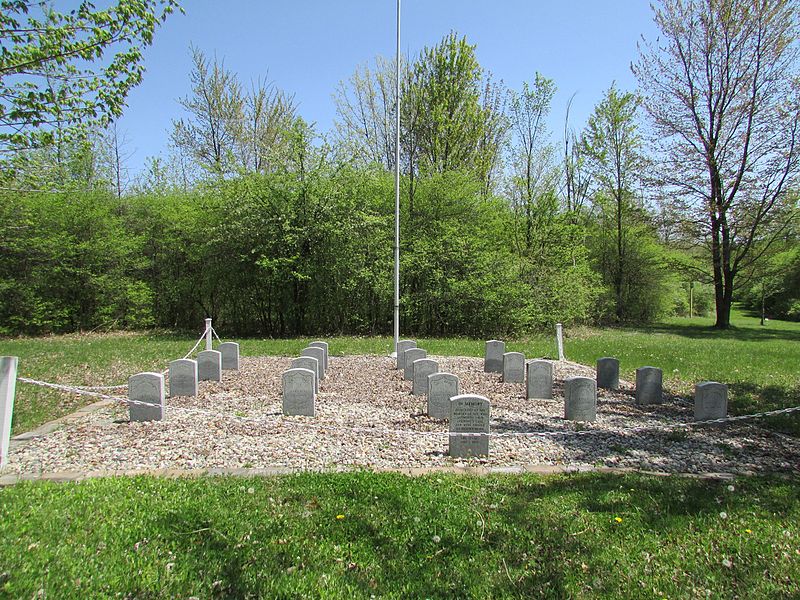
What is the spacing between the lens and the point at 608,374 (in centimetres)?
926

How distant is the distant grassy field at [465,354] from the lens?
797 centimetres

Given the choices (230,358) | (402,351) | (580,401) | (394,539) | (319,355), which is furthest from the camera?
(402,351)

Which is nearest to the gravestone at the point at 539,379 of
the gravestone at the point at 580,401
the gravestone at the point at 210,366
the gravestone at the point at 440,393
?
the gravestone at the point at 580,401

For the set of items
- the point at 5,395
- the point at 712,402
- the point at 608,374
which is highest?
the point at 5,395

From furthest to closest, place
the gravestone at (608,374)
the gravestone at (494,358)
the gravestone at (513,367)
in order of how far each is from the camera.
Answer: the gravestone at (494,358)
the gravestone at (513,367)
the gravestone at (608,374)

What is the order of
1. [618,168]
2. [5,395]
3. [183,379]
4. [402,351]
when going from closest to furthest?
[5,395]
[183,379]
[402,351]
[618,168]

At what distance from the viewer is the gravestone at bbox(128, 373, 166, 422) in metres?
6.50

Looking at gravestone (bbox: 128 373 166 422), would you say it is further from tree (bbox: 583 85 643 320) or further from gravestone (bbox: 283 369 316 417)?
tree (bbox: 583 85 643 320)

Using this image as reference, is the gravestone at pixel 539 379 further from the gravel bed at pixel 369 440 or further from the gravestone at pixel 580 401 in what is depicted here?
the gravestone at pixel 580 401

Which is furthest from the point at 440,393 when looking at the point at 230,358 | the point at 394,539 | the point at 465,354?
the point at 465,354

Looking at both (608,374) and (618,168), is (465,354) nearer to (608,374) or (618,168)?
(608,374)

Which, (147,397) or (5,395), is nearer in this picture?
(5,395)

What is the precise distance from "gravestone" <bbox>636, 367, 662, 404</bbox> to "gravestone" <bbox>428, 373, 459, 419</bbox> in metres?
3.39

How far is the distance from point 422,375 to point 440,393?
1492mm
